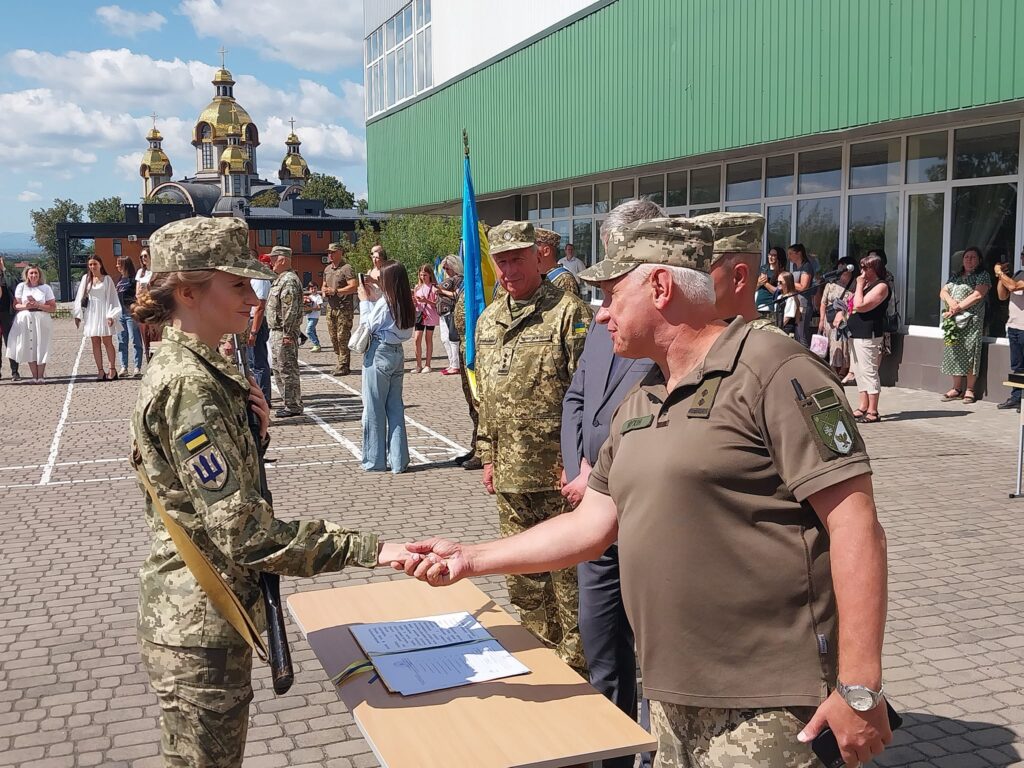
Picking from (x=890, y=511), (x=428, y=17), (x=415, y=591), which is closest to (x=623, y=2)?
(x=428, y=17)

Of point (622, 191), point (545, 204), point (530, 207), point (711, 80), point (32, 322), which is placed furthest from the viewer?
point (530, 207)

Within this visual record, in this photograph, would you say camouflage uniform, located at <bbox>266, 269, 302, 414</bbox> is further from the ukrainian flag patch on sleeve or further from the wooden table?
the ukrainian flag patch on sleeve

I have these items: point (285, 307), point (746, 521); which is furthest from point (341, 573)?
point (285, 307)

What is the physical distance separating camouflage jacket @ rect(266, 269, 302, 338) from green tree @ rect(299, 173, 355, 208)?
102 m

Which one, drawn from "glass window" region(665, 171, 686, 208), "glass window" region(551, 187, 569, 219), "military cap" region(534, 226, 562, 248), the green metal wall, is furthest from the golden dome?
"military cap" region(534, 226, 562, 248)

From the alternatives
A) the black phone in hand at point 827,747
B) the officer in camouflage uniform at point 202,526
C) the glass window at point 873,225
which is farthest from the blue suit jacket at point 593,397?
the glass window at point 873,225

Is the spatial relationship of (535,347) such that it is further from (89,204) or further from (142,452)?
(89,204)

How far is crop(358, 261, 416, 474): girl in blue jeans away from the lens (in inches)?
384

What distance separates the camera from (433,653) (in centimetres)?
285

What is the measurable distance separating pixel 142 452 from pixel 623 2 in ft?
61.7

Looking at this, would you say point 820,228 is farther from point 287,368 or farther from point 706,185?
point 287,368

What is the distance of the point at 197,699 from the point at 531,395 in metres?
2.65

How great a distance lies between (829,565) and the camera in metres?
2.21

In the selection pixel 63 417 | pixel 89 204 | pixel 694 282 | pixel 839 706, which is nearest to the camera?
pixel 839 706
